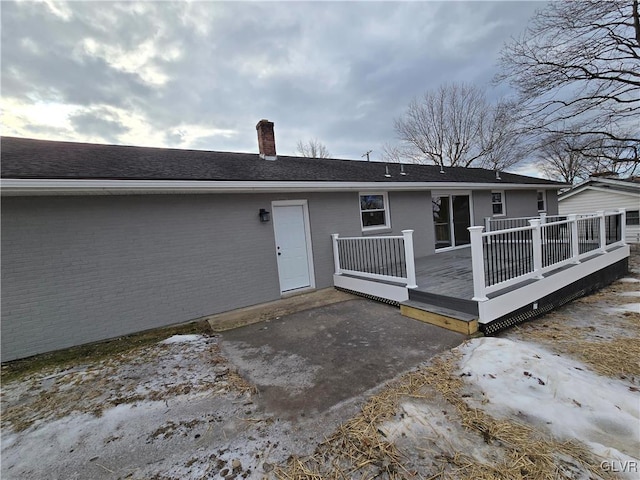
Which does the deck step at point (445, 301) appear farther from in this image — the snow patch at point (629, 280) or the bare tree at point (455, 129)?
the bare tree at point (455, 129)

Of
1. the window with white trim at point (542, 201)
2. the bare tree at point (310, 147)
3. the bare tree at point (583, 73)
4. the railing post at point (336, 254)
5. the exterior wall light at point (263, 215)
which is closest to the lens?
the exterior wall light at point (263, 215)

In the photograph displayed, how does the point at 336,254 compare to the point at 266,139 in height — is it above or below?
below

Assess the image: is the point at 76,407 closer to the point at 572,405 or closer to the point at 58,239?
the point at 58,239

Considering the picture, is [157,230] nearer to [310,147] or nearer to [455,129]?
[455,129]

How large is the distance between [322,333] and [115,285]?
3773mm

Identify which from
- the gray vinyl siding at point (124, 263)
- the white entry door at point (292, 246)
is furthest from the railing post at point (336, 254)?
the gray vinyl siding at point (124, 263)

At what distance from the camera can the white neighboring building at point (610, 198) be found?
1305cm

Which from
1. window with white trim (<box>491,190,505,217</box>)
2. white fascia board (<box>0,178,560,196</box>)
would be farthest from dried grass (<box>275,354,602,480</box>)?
→ window with white trim (<box>491,190,505,217</box>)

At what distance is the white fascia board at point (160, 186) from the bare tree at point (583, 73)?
30.5ft

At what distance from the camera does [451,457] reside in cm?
180

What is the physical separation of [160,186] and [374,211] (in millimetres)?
5451

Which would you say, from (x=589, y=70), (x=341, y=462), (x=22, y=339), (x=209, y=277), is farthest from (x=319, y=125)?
(x=341, y=462)

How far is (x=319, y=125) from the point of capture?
16.3 metres

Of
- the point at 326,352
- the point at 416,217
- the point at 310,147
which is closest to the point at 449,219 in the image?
the point at 416,217
